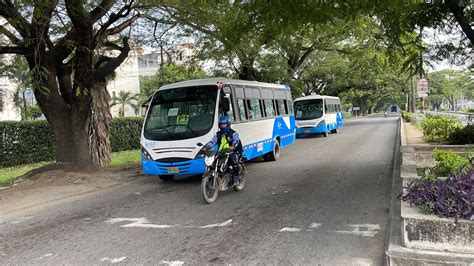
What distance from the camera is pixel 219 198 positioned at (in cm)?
870

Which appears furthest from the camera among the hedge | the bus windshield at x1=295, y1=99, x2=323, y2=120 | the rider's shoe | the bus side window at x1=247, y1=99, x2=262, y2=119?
the bus windshield at x1=295, y1=99, x2=323, y2=120

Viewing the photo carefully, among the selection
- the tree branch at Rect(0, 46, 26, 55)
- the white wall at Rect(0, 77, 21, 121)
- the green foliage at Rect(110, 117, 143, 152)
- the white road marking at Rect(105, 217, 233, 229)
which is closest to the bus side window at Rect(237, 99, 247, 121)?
the white road marking at Rect(105, 217, 233, 229)

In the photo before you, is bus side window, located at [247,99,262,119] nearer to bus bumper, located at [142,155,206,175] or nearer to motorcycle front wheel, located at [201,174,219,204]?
bus bumper, located at [142,155,206,175]

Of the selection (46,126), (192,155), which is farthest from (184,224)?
(46,126)

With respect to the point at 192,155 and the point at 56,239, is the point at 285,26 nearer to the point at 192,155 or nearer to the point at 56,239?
the point at 192,155

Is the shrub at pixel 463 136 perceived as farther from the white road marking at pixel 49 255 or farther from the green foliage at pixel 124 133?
the green foliage at pixel 124 133

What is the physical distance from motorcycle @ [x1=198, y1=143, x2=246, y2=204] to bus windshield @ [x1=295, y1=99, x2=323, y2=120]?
1861 centimetres

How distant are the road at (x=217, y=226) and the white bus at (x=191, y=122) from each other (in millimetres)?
682

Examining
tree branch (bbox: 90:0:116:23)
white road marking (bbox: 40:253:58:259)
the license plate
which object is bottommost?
white road marking (bbox: 40:253:58:259)

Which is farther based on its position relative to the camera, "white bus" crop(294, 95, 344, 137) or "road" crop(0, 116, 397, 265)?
"white bus" crop(294, 95, 344, 137)

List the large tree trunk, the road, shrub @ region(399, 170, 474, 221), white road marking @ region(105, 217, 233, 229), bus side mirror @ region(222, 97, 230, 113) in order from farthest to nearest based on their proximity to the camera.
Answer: the large tree trunk
bus side mirror @ region(222, 97, 230, 113)
white road marking @ region(105, 217, 233, 229)
the road
shrub @ region(399, 170, 474, 221)

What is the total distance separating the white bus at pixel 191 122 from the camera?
32.7ft

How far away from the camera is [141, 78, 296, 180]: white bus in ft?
32.7

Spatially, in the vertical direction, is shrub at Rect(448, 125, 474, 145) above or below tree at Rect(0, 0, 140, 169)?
below
